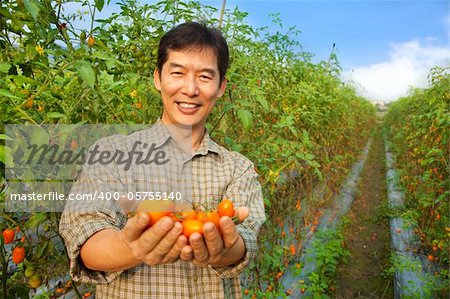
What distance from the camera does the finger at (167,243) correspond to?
0.78 metres

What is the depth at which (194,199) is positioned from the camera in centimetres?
133

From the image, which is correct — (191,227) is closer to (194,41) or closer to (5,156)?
(5,156)

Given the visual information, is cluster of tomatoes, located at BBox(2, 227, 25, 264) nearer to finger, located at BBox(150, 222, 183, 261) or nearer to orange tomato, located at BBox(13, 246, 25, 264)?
orange tomato, located at BBox(13, 246, 25, 264)

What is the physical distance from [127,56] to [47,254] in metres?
0.90

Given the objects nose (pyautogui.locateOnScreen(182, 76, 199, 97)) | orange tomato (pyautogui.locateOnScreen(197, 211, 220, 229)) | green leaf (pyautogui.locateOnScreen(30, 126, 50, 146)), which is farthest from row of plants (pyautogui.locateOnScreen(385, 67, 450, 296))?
green leaf (pyautogui.locateOnScreen(30, 126, 50, 146))

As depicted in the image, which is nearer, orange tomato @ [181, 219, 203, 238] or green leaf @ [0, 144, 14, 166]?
orange tomato @ [181, 219, 203, 238]

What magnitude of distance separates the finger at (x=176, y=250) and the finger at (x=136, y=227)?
0.22 feet

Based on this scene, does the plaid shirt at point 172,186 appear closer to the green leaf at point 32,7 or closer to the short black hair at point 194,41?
the short black hair at point 194,41

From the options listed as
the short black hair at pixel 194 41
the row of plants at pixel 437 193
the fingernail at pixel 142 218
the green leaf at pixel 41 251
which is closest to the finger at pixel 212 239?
the fingernail at pixel 142 218

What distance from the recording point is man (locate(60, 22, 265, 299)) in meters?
0.96

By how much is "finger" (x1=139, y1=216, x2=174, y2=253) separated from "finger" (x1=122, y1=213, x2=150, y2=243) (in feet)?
0.04

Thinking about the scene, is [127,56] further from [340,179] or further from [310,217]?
[340,179]

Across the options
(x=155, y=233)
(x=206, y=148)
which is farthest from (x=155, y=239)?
(x=206, y=148)

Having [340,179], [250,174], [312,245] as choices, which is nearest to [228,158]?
[250,174]
